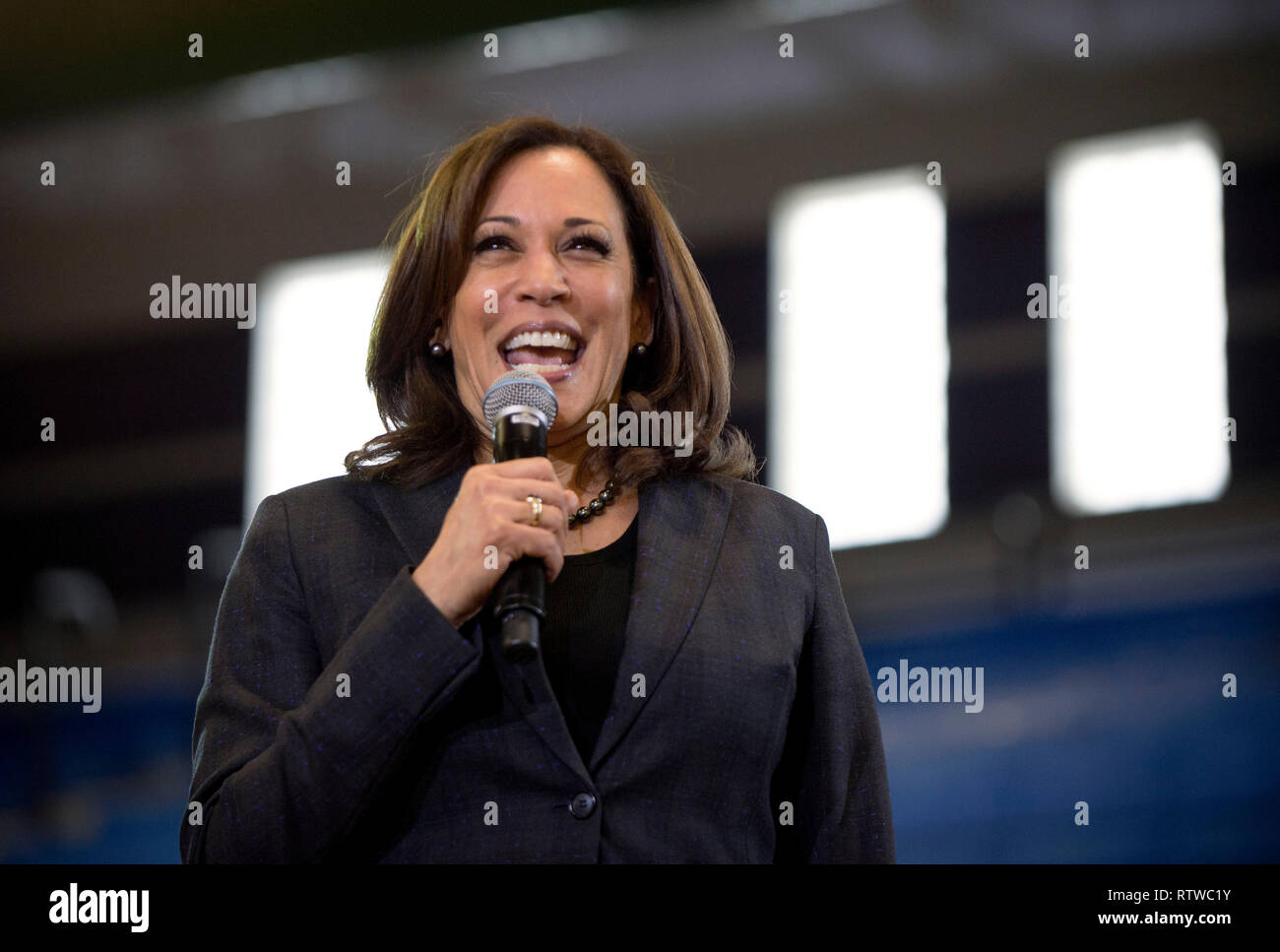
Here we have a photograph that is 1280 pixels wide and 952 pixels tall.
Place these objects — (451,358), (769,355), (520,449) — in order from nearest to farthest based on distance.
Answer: (520,449) → (451,358) → (769,355)

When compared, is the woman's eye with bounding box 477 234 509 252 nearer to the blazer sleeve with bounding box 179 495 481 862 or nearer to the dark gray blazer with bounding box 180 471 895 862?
the dark gray blazer with bounding box 180 471 895 862

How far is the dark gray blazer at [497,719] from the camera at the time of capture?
159cm

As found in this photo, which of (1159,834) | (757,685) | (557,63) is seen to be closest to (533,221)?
(757,685)

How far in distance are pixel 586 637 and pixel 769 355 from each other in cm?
198

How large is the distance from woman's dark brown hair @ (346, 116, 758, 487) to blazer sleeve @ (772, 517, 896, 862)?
1.02 ft

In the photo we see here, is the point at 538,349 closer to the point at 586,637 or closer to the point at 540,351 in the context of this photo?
the point at 540,351

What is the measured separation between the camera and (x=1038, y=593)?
149 inches

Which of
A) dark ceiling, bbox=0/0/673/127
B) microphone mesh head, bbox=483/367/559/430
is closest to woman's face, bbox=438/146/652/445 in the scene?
microphone mesh head, bbox=483/367/559/430

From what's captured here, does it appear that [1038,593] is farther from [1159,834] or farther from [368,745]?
[368,745]

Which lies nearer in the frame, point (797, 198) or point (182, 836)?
point (182, 836)

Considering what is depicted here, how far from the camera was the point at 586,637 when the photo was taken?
1.75 meters

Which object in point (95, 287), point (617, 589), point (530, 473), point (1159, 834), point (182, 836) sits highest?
point (95, 287)

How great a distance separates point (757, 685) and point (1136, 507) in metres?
2.39

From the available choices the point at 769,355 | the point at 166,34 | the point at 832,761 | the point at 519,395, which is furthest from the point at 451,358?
the point at 769,355
